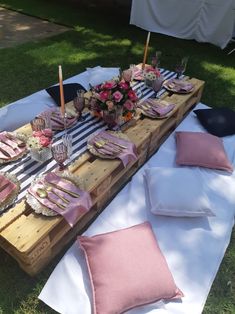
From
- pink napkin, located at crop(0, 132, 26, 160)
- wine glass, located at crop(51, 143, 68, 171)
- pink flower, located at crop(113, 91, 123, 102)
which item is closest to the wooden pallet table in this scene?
wine glass, located at crop(51, 143, 68, 171)

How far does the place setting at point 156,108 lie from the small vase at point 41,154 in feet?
3.87

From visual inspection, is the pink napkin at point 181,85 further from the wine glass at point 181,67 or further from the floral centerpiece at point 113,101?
the floral centerpiece at point 113,101

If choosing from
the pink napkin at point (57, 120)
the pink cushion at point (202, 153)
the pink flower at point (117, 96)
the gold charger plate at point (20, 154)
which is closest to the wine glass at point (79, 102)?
the pink napkin at point (57, 120)

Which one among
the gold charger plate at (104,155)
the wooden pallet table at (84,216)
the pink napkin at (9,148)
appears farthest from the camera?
the gold charger plate at (104,155)

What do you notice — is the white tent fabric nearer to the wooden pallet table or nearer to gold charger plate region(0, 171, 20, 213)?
the wooden pallet table

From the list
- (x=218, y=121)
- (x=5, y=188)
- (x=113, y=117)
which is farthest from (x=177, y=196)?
(x=218, y=121)

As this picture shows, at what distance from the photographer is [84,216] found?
253cm

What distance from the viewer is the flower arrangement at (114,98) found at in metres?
2.78

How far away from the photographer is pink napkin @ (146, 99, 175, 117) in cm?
318

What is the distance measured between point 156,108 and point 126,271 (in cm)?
178

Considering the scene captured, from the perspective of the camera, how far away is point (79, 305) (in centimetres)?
204

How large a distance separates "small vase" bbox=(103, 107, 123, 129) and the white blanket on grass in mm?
540

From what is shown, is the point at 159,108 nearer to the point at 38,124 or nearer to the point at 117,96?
the point at 117,96

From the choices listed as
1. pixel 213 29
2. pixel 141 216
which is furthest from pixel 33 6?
pixel 141 216
